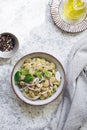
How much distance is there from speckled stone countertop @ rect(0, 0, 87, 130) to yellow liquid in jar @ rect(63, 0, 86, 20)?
55mm

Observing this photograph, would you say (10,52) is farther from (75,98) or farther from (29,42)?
(75,98)

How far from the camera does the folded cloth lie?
1.43 metres

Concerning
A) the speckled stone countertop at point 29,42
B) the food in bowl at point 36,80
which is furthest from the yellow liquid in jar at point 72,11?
the food in bowl at point 36,80

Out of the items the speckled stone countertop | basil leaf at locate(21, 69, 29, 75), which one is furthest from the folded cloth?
basil leaf at locate(21, 69, 29, 75)

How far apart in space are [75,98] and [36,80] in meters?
0.13

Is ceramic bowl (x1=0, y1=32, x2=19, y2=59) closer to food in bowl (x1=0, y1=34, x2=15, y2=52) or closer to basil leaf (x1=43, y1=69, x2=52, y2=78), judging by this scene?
food in bowl (x1=0, y1=34, x2=15, y2=52)

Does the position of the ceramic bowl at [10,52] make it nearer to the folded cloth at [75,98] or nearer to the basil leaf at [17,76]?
the basil leaf at [17,76]

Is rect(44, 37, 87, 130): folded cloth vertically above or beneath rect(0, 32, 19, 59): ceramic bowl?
beneath

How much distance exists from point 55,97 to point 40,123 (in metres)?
0.09

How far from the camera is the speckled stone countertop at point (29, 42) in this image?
146cm

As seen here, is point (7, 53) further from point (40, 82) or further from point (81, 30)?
point (81, 30)

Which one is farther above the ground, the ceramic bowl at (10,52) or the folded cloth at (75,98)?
the ceramic bowl at (10,52)

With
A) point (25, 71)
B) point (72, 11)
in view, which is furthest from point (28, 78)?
point (72, 11)

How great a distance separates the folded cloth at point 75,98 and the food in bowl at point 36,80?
0.05 meters
